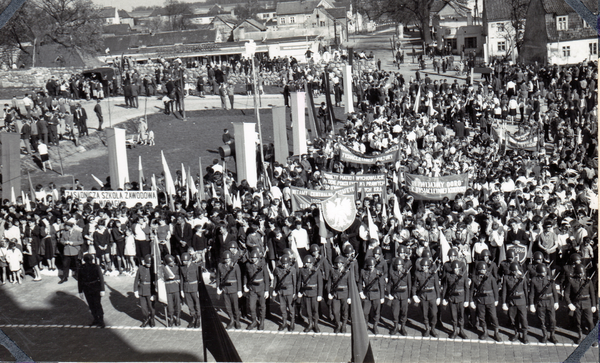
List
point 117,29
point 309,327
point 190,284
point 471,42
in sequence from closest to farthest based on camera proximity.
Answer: point 309,327
point 190,284
point 117,29
point 471,42

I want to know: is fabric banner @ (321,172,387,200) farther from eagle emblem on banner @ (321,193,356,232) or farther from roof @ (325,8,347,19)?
roof @ (325,8,347,19)

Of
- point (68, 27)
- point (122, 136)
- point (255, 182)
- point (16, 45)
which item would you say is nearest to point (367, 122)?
point (255, 182)

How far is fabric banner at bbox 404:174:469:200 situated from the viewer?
14.5 meters

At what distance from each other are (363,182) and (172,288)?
504cm

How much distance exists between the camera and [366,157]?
57.3 feet

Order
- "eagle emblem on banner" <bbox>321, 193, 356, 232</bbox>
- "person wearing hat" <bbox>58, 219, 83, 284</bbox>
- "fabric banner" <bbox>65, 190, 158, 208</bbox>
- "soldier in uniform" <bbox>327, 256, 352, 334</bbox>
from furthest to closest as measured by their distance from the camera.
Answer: "fabric banner" <bbox>65, 190, 158, 208</bbox> → "person wearing hat" <bbox>58, 219, 83, 284</bbox> → "eagle emblem on banner" <bbox>321, 193, 356, 232</bbox> → "soldier in uniform" <bbox>327, 256, 352, 334</bbox>

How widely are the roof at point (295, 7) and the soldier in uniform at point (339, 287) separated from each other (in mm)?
44855

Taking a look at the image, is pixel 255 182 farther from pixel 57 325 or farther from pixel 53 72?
pixel 53 72

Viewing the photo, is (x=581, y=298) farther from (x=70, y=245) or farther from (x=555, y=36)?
(x=555, y=36)

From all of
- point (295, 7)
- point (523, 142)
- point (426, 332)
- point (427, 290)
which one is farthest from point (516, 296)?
point (295, 7)

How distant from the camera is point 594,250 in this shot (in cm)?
1065

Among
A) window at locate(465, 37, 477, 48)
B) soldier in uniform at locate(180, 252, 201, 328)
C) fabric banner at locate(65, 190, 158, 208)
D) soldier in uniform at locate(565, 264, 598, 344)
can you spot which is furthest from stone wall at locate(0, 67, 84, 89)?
window at locate(465, 37, 477, 48)

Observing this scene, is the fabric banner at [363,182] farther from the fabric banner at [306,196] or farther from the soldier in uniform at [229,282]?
the soldier in uniform at [229,282]

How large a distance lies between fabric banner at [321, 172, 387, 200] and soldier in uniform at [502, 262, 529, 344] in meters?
4.97
